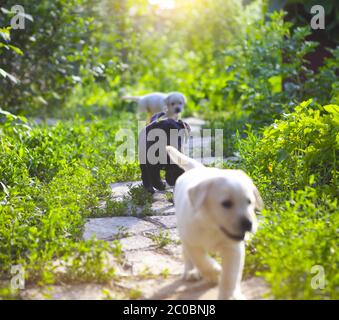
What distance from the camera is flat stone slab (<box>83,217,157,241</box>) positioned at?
3971 millimetres

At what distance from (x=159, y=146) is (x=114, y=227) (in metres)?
0.98

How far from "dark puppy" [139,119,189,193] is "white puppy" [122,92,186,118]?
2.19m

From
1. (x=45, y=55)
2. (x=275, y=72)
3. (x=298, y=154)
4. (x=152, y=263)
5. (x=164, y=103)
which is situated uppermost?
(x=45, y=55)

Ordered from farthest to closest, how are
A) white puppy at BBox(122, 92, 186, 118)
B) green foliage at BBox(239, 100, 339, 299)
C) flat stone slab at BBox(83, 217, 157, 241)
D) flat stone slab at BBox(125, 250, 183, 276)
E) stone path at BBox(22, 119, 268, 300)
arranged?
1. white puppy at BBox(122, 92, 186, 118)
2. flat stone slab at BBox(83, 217, 157, 241)
3. flat stone slab at BBox(125, 250, 183, 276)
4. stone path at BBox(22, 119, 268, 300)
5. green foliage at BBox(239, 100, 339, 299)

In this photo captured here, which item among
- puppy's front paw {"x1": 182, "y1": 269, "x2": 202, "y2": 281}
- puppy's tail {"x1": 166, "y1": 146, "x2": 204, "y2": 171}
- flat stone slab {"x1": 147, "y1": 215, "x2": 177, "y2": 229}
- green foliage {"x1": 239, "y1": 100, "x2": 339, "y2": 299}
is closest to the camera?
green foliage {"x1": 239, "y1": 100, "x2": 339, "y2": 299}

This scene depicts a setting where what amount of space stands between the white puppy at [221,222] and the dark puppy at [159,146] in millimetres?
1872

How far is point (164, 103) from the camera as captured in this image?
761cm

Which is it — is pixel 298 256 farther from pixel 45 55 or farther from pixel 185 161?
pixel 45 55

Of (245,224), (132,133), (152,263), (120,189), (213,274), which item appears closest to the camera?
(245,224)

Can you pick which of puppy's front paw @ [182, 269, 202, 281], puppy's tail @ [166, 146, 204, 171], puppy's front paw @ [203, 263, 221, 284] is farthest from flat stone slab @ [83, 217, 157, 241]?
puppy's front paw @ [203, 263, 221, 284]

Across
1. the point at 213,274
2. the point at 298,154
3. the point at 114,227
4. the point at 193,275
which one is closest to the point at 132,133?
the point at 298,154

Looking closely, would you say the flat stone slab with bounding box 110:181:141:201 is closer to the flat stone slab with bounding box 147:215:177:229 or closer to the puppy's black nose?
the flat stone slab with bounding box 147:215:177:229

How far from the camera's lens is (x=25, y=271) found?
10.6 feet
